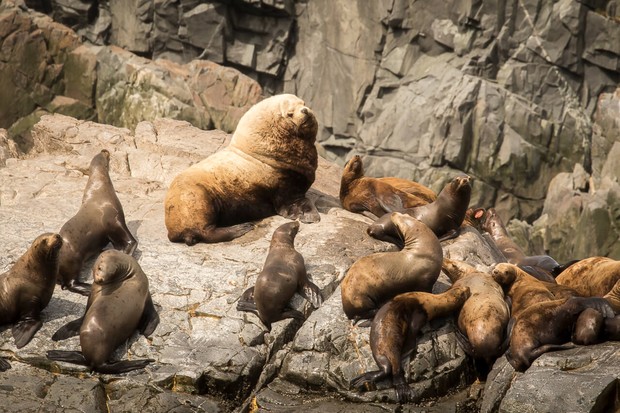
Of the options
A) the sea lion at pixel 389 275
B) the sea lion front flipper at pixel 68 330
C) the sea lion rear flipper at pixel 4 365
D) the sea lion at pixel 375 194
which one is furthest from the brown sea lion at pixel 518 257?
the sea lion rear flipper at pixel 4 365

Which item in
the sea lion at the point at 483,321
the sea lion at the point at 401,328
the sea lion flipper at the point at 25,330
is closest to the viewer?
the sea lion at the point at 401,328

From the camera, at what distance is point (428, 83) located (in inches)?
993

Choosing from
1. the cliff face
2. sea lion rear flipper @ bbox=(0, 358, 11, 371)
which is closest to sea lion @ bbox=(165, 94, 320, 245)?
sea lion rear flipper @ bbox=(0, 358, 11, 371)

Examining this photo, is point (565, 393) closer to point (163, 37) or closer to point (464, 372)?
point (464, 372)

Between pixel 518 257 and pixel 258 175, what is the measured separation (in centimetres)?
343

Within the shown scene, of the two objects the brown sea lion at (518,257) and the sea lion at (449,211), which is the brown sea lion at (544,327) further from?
the sea lion at (449,211)

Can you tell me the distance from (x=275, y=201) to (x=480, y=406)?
4.22m

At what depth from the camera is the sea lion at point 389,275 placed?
837cm

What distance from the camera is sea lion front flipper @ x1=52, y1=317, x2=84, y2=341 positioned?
26.7 ft

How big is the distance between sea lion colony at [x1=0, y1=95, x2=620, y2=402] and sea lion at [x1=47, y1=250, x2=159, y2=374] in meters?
0.01

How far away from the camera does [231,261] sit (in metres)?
9.54

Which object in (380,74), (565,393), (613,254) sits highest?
(565,393)

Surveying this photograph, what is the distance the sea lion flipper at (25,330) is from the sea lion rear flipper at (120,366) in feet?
2.61

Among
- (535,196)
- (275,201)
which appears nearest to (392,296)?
(275,201)
